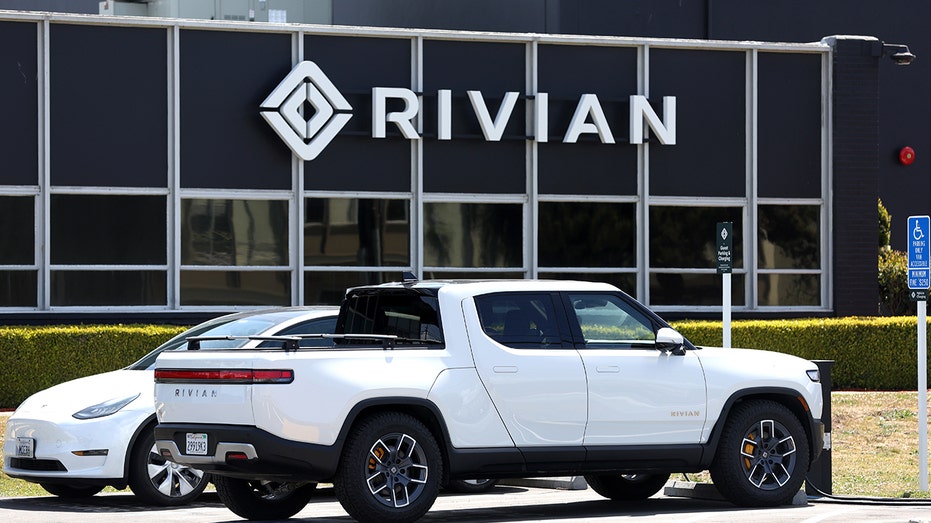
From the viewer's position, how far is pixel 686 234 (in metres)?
23.3

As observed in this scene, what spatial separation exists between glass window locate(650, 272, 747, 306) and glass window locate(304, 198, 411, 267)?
4.05 metres

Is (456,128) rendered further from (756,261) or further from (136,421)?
(136,421)

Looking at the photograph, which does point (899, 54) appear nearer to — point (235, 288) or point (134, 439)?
point (235, 288)

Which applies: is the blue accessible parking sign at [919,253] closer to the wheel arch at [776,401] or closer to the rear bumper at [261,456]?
the wheel arch at [776,401]

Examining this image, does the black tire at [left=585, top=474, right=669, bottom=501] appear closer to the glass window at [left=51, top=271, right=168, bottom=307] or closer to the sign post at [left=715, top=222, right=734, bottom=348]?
the sign post at [left=715, top=222, right=734, bottom=348]

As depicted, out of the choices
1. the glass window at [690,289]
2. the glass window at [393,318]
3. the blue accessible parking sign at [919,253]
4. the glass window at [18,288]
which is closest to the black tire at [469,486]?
the glass window at [393,318]

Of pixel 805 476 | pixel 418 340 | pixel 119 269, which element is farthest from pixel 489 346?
pixel 119 269

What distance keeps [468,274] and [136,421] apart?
420 inches

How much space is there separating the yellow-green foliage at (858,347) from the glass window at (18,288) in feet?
31.1

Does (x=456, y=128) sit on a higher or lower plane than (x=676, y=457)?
higher

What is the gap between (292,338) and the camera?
996 centimetres

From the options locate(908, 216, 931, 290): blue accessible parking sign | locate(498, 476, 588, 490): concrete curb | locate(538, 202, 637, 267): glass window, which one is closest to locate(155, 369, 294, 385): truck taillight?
locate(498, 476, 588, 490): concrete curb

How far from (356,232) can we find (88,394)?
967 centimetres

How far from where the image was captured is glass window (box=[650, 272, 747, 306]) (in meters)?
23.2
